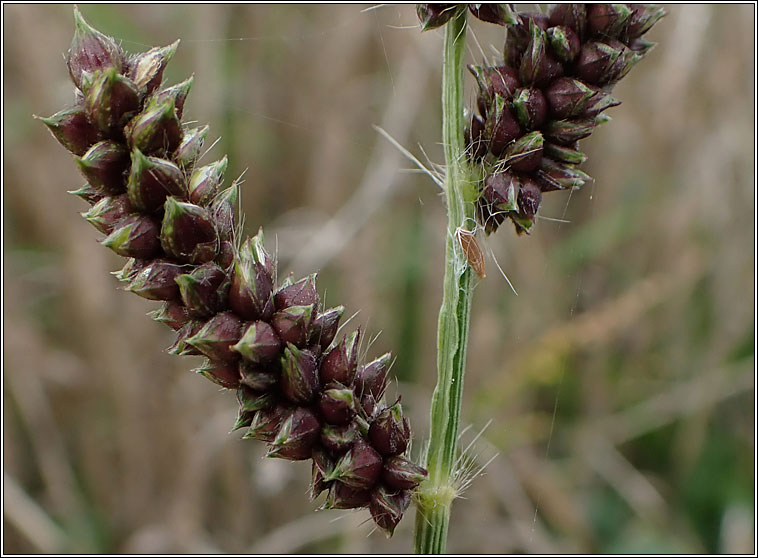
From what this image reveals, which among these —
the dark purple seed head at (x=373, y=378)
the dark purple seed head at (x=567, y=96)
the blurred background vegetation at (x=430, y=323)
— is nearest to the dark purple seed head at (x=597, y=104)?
the dark purple seed head at (x=567, y=96)

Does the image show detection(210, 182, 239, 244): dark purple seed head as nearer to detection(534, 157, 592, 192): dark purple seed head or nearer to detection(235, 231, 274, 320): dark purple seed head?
detection(235, 231, 274, 320): dark purple seed head

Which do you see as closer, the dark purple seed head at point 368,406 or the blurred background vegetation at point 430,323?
the dark purple seed head at point 368,406

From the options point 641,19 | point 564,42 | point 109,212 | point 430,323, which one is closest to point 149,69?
point 109,212

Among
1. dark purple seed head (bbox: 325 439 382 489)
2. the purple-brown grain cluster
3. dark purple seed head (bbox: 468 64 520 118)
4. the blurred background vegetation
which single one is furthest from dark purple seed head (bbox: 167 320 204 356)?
the blurred background vegetation

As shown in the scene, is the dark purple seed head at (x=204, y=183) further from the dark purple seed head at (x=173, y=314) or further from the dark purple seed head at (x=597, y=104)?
the dark purple seed head at (x=597, y=104)

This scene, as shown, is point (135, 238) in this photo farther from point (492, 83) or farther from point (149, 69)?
point (492, 83)

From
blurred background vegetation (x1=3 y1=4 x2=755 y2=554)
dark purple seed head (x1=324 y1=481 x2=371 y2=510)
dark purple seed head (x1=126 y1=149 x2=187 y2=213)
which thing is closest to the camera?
dark purple seed head (x1=126 y1=149 x2=187 y2=213)
